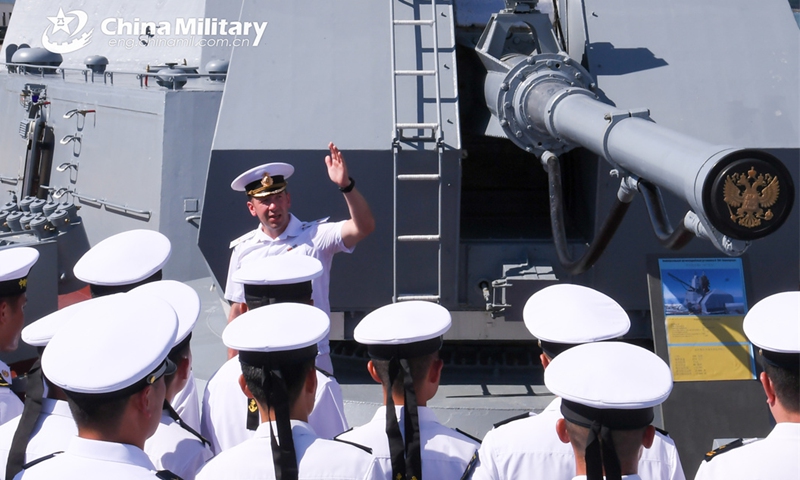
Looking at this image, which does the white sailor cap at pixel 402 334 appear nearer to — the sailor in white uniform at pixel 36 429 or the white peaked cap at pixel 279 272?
the white peaked cap at pixel 279 272

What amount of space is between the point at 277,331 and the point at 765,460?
1210mm

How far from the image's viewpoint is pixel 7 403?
8.42 ft

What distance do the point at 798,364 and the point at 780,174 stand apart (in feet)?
1.62

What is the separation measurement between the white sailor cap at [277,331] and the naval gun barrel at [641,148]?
1.05 m

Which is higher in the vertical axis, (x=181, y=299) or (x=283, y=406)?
(x=181, y=299)

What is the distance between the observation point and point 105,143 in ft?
22.7

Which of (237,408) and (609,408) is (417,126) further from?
(609,408)

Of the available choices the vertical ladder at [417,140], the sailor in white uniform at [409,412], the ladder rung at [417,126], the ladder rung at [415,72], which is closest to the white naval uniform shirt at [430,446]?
the sailor in white uniform at [409,412]

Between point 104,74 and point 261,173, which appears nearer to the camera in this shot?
point 261,173

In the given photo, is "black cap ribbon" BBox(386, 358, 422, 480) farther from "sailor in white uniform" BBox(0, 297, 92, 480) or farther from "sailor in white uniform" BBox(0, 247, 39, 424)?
"sailor in white uniform" BBox(0, 247, 39, 424)

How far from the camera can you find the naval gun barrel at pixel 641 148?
2168mm

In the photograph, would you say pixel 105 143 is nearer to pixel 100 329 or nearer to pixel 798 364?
pixel 100 329

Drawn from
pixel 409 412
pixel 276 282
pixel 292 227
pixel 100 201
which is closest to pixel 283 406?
pixel 409 412

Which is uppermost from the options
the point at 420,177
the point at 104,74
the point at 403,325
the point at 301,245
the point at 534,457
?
the point at 104,74
